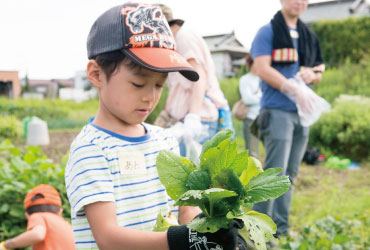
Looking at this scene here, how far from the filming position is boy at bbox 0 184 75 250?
2.11m

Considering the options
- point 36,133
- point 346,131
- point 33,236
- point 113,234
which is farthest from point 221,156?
point 36,133

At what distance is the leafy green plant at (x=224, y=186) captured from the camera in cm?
86

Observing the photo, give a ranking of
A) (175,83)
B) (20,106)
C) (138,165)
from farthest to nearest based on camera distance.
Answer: (20,106) < (175,83) < (138,165)

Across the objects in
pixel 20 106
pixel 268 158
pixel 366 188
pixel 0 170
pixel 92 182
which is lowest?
pixel 20 106

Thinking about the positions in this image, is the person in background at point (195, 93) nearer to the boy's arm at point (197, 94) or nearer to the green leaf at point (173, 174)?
the boy's arm at point (197, 94)

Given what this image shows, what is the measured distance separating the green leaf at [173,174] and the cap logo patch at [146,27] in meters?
0.38

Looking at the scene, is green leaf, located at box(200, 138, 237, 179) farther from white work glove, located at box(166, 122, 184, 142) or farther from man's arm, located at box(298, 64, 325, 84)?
man's arm, located at box(298, 64, 325, 84)

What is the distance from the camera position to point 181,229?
3.06 ft

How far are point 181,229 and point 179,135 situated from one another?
162cm

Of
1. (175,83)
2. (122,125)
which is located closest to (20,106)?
(175,83)

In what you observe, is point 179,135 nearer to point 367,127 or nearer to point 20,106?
point 367,127

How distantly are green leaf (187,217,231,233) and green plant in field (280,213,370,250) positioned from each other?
1456 millimetres

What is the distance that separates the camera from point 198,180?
35.6 inches

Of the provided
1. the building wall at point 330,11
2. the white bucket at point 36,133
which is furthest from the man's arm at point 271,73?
the building wall at point 330,11
